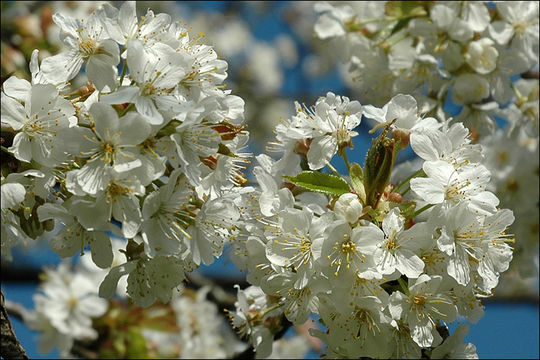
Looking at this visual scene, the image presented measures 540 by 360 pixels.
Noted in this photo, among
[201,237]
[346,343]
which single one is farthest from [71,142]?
[346,343]

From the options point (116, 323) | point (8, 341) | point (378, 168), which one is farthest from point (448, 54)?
point (116, 323)

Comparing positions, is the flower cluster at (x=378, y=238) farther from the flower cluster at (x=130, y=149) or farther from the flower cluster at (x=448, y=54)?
the flower cluster at (x=448, y=54)

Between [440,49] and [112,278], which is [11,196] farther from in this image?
[440,49]

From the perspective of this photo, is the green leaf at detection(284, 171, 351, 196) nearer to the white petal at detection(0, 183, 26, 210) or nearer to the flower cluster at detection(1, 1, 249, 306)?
the flower cluster at detection(1, 1, 249, 306)

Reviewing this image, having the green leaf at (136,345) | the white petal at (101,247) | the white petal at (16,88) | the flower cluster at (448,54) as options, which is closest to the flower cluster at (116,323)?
the green leaf at (136,345)

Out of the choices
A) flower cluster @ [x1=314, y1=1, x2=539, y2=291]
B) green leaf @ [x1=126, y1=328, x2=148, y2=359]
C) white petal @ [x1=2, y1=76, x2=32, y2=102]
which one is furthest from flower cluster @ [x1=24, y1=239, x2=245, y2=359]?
white petal @ [x1=2, y1=76, x2=32, y2=102]

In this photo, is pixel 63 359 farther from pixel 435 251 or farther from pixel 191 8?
pixel 191 8
